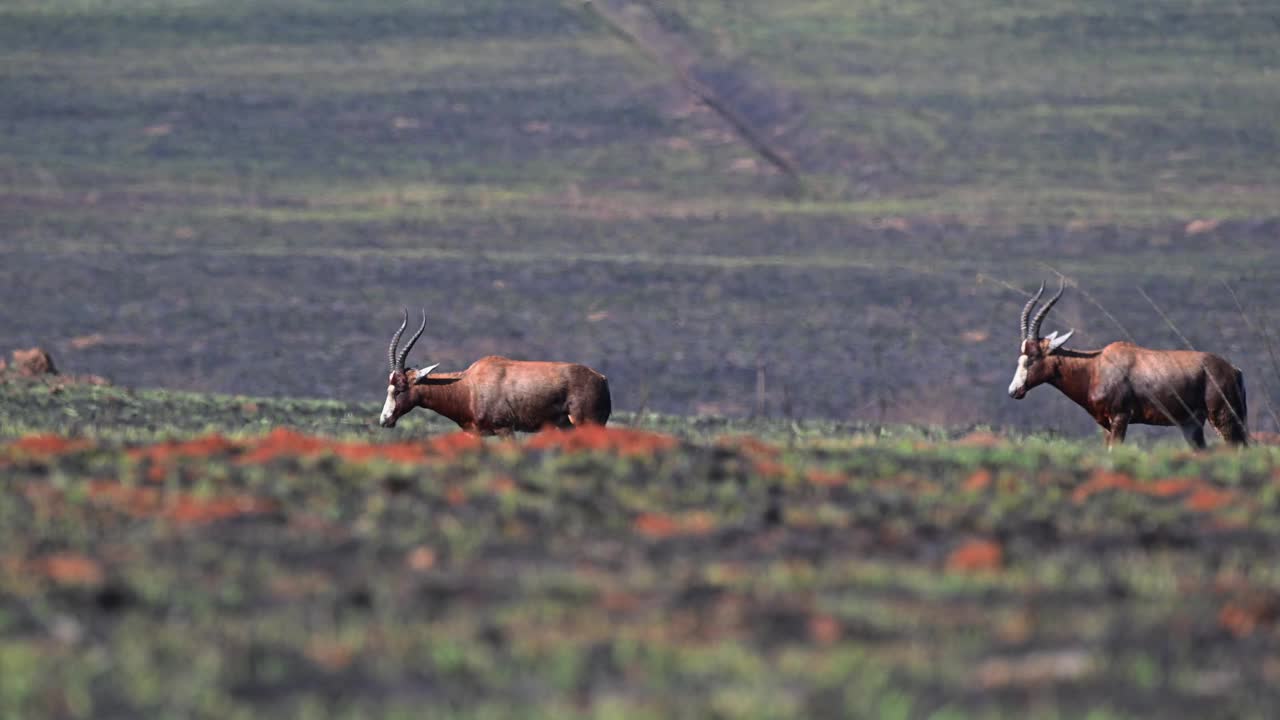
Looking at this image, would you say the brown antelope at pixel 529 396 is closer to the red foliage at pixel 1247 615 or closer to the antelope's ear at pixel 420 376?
the antelope's ear at pixel 420 376

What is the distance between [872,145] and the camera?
75.9m

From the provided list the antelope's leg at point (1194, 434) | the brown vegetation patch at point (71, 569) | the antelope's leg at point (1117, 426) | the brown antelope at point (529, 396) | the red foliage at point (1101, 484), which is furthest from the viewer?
the brown antelope at point (529, 396)

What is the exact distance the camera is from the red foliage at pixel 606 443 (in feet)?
54.3

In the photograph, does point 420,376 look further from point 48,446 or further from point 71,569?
point 71,569

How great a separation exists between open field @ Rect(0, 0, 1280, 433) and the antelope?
19336 millimetres

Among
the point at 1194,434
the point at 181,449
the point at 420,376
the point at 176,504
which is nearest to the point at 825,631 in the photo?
the point at 176,504

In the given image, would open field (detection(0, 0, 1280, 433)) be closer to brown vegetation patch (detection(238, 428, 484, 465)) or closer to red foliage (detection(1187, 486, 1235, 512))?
brown vegetation patch (detection(238, 428, 484, 465))

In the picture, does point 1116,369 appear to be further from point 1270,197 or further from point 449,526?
point 1270,197

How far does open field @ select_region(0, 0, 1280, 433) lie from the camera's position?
53.9 metres

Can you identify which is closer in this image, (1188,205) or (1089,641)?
(1089,641)

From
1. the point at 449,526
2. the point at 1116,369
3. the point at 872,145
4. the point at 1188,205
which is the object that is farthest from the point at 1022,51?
the point at 449,526

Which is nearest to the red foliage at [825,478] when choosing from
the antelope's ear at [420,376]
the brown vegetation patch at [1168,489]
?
the brown vegetation patch at [1168,489]

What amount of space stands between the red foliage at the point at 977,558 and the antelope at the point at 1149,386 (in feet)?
38.1

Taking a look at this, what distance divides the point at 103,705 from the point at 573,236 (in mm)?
58502
